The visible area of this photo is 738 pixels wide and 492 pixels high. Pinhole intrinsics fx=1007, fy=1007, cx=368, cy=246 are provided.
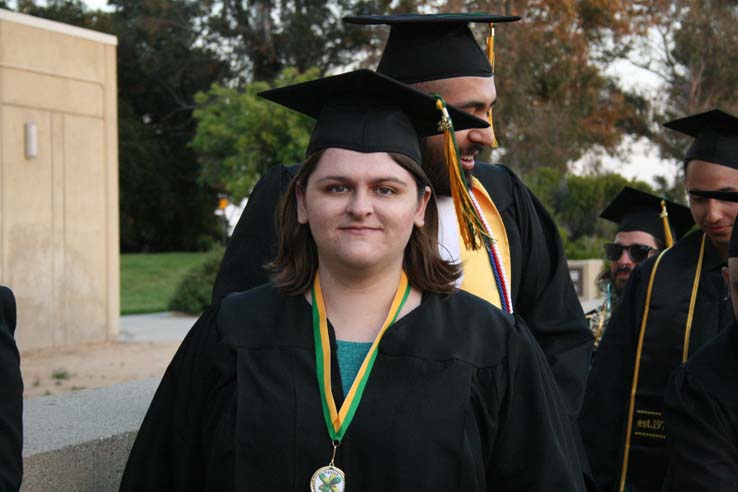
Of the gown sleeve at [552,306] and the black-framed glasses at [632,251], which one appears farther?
the black-framed glasses at [632,251]

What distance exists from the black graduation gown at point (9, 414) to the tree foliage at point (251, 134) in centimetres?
2335

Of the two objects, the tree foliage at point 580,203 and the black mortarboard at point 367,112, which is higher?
the black mortarboard at point 367,112

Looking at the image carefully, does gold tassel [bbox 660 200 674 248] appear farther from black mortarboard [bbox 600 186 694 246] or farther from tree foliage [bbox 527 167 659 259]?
tree foliage [bbox 527 167 659 259]

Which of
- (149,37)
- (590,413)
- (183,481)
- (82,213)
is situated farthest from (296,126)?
(183,481)

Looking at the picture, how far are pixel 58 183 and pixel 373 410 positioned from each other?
11299mm

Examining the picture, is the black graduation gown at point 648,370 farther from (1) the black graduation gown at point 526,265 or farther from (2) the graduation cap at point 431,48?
(2) the graduation cap at point 431,48

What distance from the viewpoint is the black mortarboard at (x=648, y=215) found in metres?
6.21

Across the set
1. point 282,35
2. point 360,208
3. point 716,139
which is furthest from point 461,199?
point 282,35

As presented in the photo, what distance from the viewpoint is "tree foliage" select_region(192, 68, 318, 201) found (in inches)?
1057

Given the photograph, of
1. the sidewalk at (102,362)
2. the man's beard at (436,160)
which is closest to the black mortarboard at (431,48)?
the man's beard at (436,160)

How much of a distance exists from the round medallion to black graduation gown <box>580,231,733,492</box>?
7.45ft

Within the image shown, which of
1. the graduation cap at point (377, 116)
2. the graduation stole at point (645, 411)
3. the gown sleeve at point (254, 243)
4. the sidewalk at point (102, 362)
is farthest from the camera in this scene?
the sidewalk at point (102, 362)

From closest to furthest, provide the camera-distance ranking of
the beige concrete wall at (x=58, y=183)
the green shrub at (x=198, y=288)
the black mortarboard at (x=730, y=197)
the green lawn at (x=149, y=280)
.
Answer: the black mortarboard at (x=730, y=197) → the beige concrete wall at (x=58, y=183) → the green shrub at (x=198, y=288) → the green lawn at (x=149, y=280)

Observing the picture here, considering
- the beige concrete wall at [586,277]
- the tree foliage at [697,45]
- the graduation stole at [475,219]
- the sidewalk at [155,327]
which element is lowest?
the sidewalk at [155,327]
